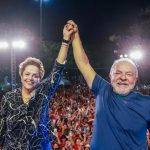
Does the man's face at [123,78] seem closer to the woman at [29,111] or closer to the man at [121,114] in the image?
the man at [121,114]

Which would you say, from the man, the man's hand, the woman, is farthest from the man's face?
the man's hand

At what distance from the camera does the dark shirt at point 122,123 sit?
121 inches

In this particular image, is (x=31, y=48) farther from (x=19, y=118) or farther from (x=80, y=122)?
(x=19, y=118)

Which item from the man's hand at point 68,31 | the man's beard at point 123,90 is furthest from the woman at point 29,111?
the man's beard at point 123,90

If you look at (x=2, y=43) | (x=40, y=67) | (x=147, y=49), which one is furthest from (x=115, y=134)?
(x=147, y=49)

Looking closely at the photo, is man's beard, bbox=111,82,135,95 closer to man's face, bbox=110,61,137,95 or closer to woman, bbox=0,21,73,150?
man's face, bbox=110,61,137,95

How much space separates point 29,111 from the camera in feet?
11.1

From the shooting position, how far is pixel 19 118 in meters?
3.35

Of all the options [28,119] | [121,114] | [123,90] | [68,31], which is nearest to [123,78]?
[123,90]

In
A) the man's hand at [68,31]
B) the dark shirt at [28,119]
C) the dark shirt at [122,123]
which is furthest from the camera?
the man's hand at [68,31]

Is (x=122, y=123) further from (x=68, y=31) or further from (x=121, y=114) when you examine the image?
(x=68, y=31)

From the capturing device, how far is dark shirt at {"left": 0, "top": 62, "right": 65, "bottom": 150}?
130 inches

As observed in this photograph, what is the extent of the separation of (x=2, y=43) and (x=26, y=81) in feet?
50.2

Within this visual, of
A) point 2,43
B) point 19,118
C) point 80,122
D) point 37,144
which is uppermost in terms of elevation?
point 2,43
